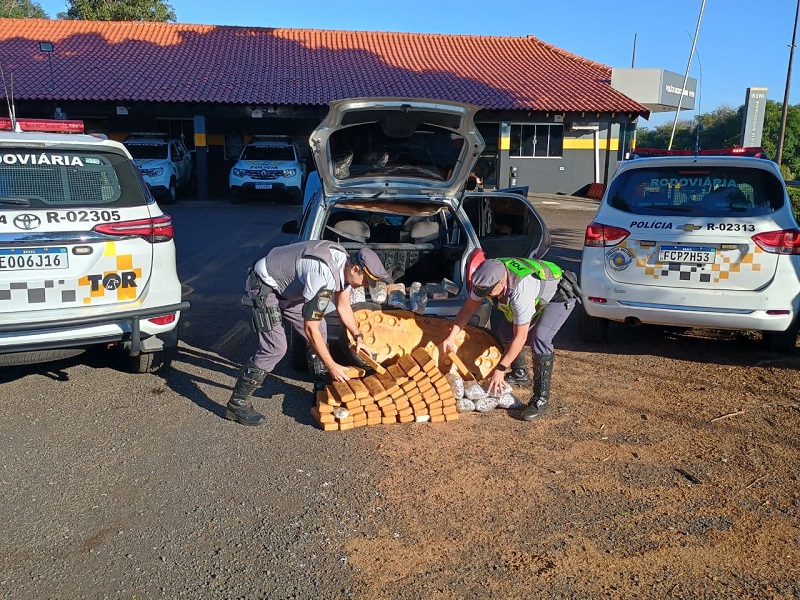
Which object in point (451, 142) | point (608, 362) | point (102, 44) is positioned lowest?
point (608, 362)

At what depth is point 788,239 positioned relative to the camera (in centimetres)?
572

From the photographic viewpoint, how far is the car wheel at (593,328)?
6734mm

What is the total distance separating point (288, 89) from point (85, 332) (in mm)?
18881

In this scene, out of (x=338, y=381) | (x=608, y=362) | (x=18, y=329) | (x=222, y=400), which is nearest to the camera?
(x=18, y=329)

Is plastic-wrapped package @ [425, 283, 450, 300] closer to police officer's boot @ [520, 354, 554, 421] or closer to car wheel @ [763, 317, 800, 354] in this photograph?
police officer's boot @ [520, 354, 554, 421]

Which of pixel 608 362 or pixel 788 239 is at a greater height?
pixel 788 239

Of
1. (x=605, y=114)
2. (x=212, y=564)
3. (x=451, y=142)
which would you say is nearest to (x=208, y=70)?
(x=605, y=114)

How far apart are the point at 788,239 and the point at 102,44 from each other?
24.9 m

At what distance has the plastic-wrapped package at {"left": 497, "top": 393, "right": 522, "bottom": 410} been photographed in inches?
199

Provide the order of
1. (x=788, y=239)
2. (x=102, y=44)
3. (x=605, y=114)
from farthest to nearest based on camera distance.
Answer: (x=102, y=44) < (x=605, y=114) < (x=788, y=239)

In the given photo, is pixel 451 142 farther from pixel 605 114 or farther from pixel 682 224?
pixel 605 114

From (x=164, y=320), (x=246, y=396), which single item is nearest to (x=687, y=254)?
(x=246, y=396)

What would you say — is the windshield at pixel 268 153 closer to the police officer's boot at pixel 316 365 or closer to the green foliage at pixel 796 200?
the green foliage at pixel 796 200

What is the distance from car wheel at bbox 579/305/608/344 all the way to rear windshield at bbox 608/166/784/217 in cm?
106
